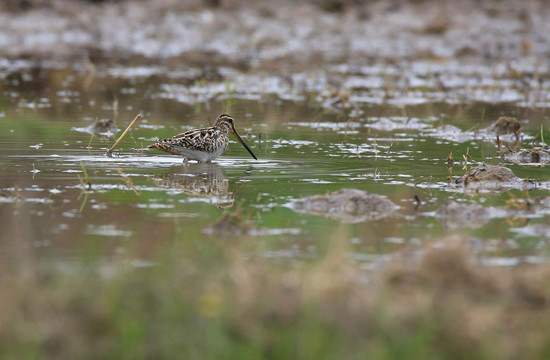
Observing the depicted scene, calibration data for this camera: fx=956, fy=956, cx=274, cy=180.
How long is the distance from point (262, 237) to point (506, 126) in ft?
23.2

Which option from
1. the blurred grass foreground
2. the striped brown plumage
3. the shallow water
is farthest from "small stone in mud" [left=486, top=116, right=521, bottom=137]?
the blurred grass foreground

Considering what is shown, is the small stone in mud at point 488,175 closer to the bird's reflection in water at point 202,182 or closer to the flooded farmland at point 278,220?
the flooded farmland at point 278,220

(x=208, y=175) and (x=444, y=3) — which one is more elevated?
(x=444, y=3)

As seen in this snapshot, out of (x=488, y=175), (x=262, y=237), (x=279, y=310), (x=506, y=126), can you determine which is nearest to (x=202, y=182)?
(x=262, y=237)

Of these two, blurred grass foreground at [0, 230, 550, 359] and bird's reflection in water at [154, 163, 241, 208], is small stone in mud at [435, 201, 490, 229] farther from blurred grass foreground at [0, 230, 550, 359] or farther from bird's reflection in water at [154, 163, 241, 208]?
bird's reflection in water at [154, 163, 241, 208]

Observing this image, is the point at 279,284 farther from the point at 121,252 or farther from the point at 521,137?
the point at 521,137

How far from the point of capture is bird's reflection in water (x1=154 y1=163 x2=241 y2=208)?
8.69 m

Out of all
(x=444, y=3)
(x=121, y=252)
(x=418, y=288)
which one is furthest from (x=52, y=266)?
(x=444, y=3)

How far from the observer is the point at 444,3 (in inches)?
1363

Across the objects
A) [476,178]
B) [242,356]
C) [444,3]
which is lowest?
[242,356]

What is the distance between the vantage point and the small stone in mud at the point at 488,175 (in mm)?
9312

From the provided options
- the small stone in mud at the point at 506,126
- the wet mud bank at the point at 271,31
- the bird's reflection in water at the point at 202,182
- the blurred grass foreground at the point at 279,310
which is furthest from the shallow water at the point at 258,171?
the wet mud bank at the point at 271,31

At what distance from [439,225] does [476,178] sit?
6.30 feet

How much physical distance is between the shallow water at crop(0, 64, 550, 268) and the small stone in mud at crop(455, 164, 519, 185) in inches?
6.7
